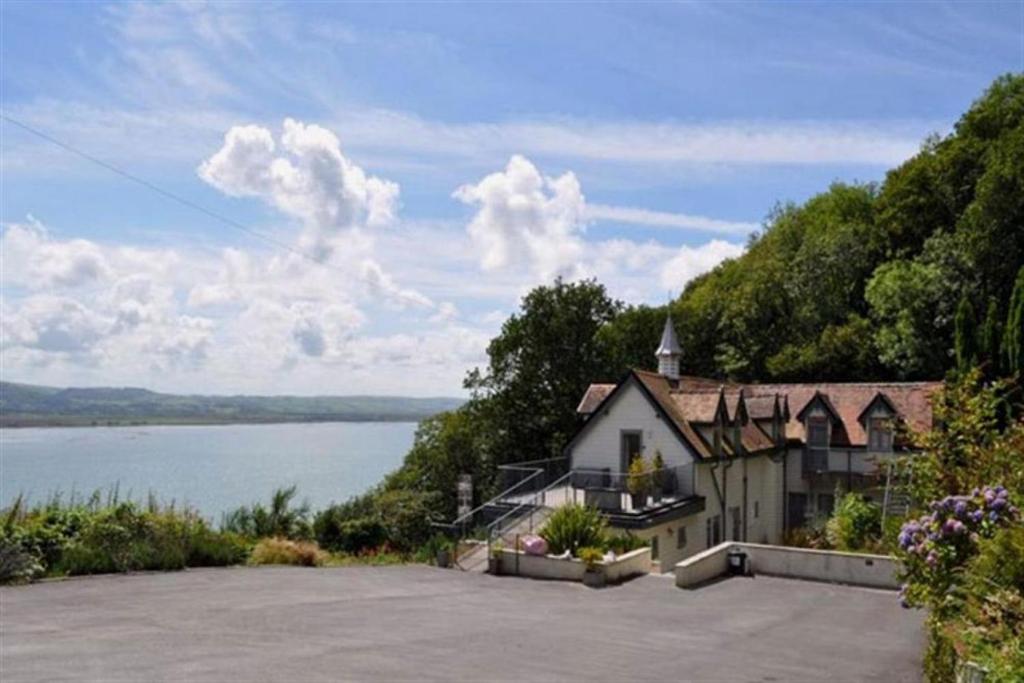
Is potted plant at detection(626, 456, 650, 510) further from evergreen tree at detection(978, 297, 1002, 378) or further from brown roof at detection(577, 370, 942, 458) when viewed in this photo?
evergreen tree at detection(978, 297, 1002, 378)

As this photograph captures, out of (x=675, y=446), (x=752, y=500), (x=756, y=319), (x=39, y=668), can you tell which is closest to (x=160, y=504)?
(x=39, y=668)

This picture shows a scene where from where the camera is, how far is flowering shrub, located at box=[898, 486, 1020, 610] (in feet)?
23.6

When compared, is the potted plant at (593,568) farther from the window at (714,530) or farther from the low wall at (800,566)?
the window at (714,530)

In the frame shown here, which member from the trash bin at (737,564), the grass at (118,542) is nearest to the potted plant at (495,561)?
the grass at (118,542)

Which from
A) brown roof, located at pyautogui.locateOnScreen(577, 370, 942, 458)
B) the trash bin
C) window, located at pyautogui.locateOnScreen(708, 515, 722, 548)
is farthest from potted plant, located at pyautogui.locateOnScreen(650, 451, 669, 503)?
the trash bin

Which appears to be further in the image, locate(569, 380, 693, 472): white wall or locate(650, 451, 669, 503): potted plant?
locate(569, 380, 693, 472): white wall

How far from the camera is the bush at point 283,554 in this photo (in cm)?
1995

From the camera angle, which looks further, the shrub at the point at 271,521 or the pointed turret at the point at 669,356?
the pointed turret at the point at 669,356

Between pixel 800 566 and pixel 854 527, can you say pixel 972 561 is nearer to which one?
pixel 800 566

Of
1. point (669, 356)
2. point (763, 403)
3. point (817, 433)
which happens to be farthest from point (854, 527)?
point (669, 356)

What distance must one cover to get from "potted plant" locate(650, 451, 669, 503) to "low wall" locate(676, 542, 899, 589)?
4.32 metres

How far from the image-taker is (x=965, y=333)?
36156 millimetres

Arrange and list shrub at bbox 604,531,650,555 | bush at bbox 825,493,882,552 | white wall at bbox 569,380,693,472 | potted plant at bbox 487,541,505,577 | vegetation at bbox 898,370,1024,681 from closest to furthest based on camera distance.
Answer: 1. vegetation at bbox 898,370,1024,681
2. potted plant at bbox 487,541,505,577
3. shrub at bbox 604,531,650,555
4. bush at bbox 825,493,882,552
5. white wall at bbox 569,380,693,472

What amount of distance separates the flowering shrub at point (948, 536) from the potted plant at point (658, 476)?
705 inches
